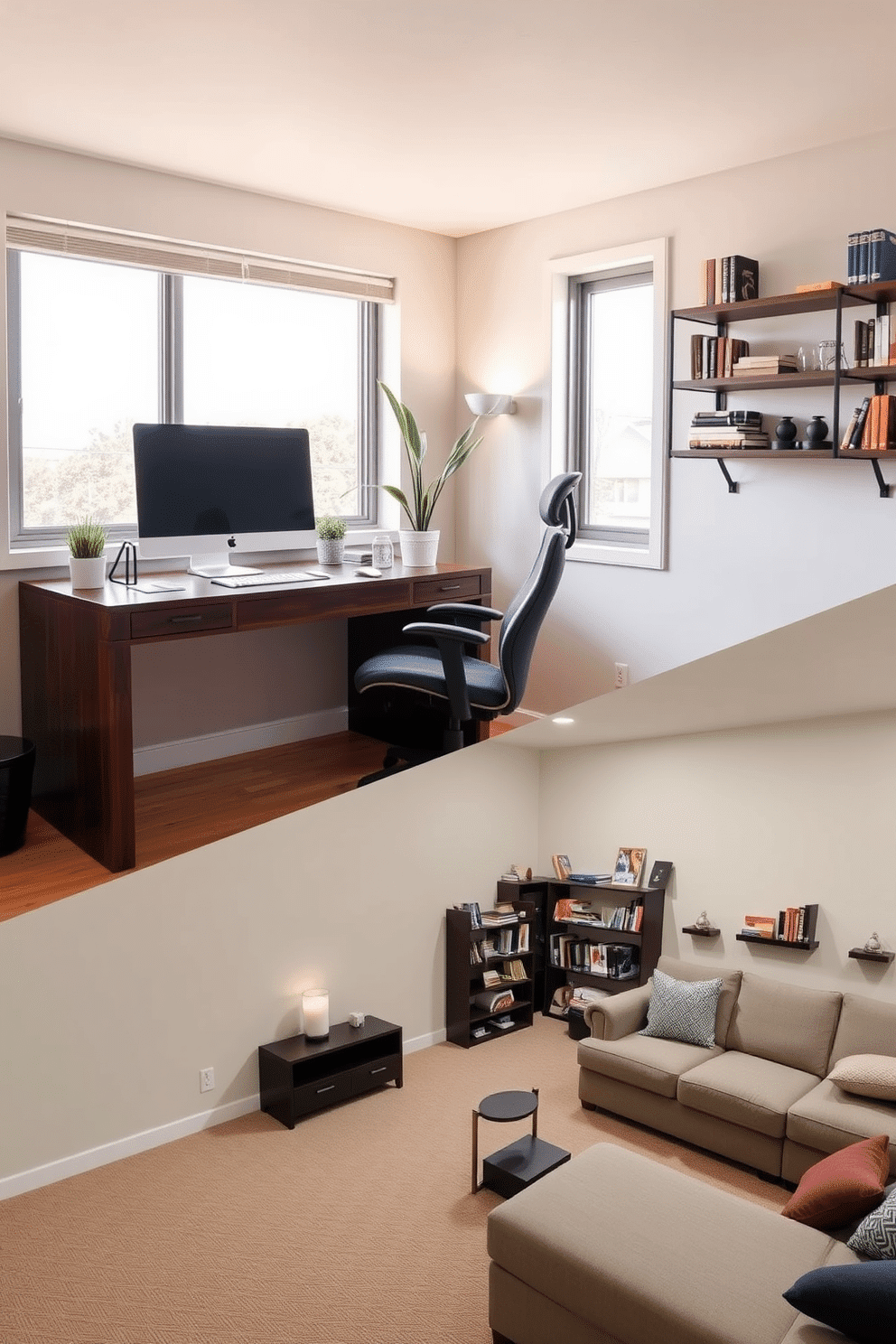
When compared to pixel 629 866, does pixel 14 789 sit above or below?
below

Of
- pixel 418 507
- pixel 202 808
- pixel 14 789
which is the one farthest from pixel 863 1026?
pixel 418 507

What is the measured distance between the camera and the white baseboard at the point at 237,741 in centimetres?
314

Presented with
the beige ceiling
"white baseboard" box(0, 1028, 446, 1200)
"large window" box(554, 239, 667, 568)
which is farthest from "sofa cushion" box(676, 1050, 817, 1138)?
"large window" box(554, 239, 667, 568)

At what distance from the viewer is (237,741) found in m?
3.45

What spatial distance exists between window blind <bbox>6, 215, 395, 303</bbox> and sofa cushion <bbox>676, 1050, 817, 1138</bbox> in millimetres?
2701

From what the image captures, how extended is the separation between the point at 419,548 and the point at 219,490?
80 cm

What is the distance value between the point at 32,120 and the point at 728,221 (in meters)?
1.87

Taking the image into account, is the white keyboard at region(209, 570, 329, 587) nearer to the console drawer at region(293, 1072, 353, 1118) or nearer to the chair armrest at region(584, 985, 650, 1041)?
the console drawer at region(293, 1072, 353, 1118)

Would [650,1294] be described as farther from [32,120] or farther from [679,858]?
[32,120]

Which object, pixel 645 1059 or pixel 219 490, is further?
pixel 219 490

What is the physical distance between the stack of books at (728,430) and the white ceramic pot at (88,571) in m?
1.70

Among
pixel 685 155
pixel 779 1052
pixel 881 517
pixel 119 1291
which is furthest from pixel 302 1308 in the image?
pixel 685 155

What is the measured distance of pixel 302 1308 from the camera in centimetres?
186

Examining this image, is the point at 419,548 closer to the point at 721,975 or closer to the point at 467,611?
the point at 467,611
